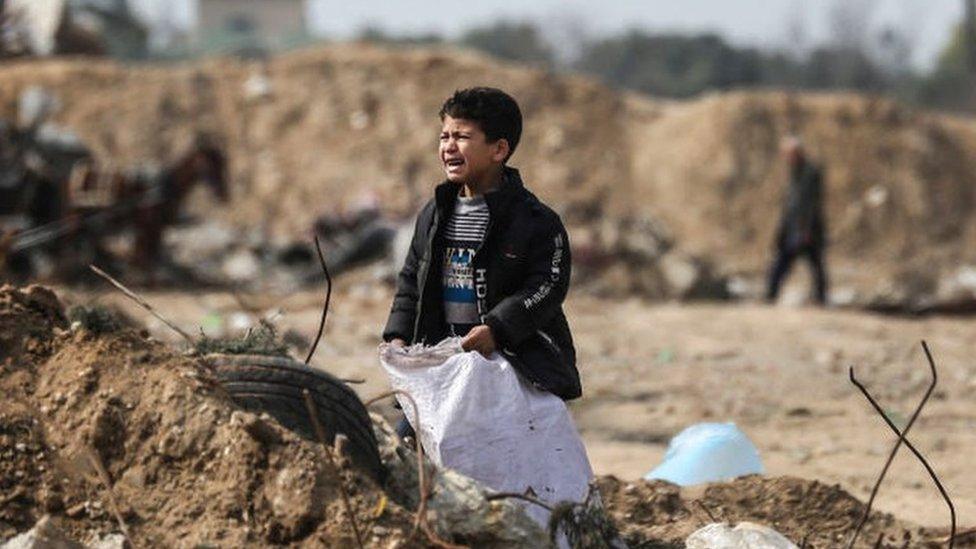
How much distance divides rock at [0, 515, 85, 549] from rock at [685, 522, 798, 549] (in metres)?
1.59

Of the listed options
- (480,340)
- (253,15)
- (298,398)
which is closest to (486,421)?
(480,340)

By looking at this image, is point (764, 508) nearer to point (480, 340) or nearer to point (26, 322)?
point (480, 340)

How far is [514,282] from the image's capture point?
4.93 metres

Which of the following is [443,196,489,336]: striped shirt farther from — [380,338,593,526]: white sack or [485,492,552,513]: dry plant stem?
[485,492,552,513]: dry plant stem

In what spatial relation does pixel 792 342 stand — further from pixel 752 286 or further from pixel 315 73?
pixel 315 73

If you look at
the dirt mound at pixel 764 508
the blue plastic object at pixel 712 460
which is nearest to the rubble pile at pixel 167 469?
the dirt mound at pixel 764 508

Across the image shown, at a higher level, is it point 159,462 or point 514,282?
point 514,282

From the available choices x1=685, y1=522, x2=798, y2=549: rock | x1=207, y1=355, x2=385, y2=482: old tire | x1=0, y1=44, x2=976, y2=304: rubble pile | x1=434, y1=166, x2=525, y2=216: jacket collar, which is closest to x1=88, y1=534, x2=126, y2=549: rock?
x1=207, y1=355, x2=385, y2=482: old tire

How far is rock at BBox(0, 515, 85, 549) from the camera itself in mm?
4141

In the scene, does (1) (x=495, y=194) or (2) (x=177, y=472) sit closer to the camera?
(2) (x=177, y=472)

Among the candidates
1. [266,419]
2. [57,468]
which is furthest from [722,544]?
[57,468]

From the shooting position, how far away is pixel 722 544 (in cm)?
490

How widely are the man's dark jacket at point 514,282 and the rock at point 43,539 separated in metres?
1.14

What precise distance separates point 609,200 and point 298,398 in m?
26.2
